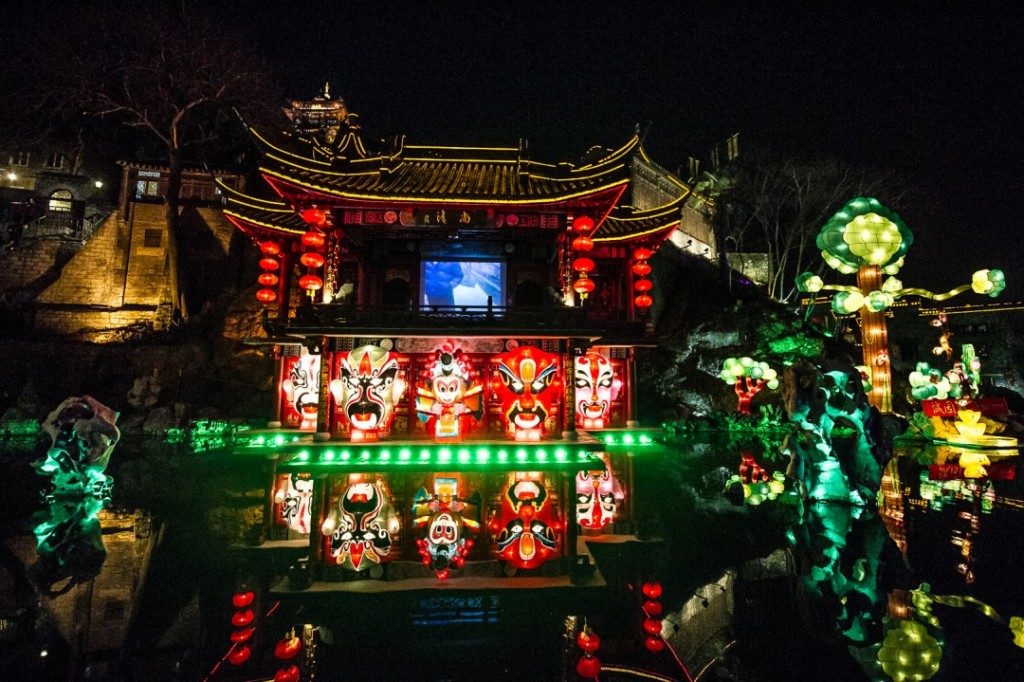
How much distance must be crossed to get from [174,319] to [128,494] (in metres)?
17.6

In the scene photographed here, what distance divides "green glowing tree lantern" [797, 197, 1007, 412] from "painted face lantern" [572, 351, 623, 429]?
742 cm

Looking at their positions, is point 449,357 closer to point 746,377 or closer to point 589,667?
point 589,667

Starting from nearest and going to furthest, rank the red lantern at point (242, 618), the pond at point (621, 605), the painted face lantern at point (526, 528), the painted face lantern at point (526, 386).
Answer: the pond at point (621, 605) → the red lantern at point (242, 618) → the painted face lantern at point (526, 528) → the painted face lantern at point (526, 386)

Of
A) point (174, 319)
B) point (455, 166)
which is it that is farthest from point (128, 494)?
point (174, 319)

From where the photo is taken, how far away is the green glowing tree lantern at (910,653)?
10.8 feet

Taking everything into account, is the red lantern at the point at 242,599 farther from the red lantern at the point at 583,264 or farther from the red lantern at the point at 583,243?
the red lantern at the point at 583,243

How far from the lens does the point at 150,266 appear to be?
24656 millimetres

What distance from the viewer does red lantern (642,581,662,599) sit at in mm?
4480

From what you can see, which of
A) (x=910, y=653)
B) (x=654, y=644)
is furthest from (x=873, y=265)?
(x=654, y=644)

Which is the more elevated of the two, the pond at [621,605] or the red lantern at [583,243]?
the red lantern at [583,243]

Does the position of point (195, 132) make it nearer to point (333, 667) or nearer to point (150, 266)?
point (150, 266)

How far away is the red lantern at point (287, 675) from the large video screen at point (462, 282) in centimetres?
1299

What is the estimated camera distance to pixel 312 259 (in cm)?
1309

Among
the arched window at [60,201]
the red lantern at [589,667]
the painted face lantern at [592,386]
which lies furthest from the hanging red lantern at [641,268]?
the arched window at [60,201]
